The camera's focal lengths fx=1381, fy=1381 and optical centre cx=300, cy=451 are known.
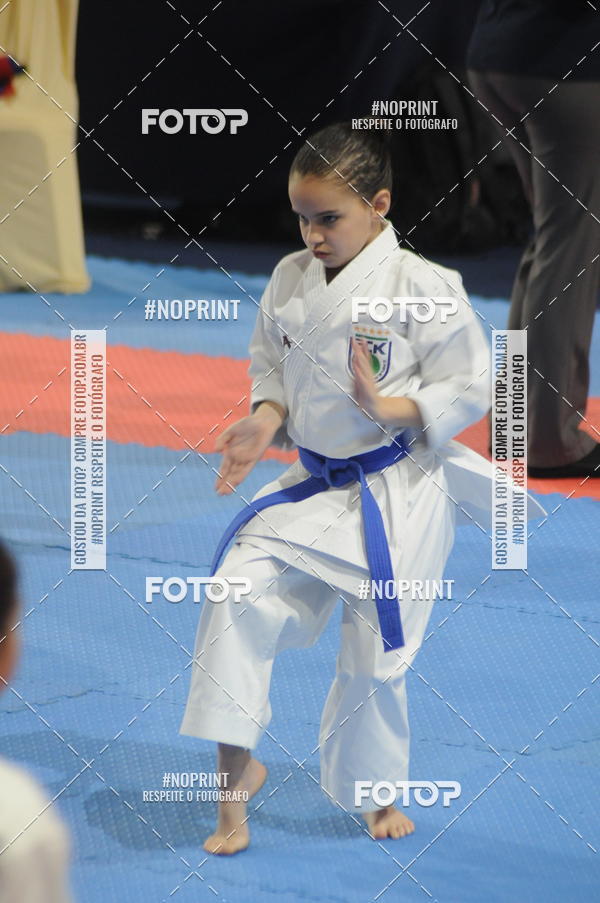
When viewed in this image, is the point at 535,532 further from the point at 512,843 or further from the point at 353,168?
the point at 353,168

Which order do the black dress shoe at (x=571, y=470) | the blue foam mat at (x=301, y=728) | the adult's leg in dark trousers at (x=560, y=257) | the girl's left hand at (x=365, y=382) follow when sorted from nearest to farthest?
the girl's left hand at (x=365, y=382) → the blue foam mat at (x=301, y=728) → the adult's leg in dark trousers at (x=560, y=257) → the black dress shoe at (x=571, y=470)

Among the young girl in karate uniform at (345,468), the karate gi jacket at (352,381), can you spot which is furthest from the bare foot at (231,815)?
the karate gi jacket at (352,381)

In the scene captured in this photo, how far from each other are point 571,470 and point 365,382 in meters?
1.38

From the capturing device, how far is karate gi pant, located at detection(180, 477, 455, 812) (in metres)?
2.00

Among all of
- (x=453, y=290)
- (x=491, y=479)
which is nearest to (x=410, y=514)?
(x=491, y=479)

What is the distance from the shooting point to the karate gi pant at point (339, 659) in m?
2.00

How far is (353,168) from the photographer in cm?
204

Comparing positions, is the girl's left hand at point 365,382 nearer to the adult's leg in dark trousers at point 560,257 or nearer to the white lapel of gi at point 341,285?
the white lapel of gi at point 341,285

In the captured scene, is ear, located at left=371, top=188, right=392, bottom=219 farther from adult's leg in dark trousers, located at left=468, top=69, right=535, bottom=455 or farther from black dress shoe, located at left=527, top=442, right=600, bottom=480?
black dress shoe, located at left=527, top=442, right=600, bottom=480

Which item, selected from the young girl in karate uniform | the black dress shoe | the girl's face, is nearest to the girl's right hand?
the young girl in karate uniform

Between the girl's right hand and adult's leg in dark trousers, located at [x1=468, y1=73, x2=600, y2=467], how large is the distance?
1100 millimetres

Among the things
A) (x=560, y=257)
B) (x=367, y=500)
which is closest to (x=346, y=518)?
(x=367, y=500)

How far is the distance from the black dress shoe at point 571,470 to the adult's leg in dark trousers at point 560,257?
0.5 inches

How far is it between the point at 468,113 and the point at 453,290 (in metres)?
0.95
